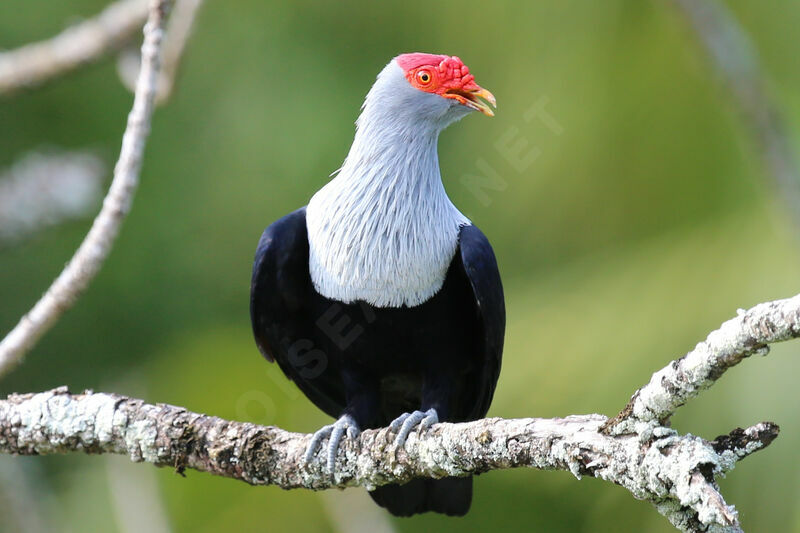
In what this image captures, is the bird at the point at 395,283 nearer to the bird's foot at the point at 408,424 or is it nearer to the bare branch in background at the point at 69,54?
the bird's foot at the point at 408,424

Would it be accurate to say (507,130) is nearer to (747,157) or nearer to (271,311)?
(747,157)

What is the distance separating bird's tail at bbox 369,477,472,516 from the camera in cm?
420

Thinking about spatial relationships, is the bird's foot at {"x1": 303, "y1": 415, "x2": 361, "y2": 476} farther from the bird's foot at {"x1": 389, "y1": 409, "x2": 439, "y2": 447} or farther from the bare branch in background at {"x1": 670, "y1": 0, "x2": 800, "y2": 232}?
the bare branch in background at {"x1": 670, "y1": 0, "x2": 800, "y2": 232}

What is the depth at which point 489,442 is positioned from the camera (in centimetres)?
284

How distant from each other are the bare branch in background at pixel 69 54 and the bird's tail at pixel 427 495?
2.73 meters

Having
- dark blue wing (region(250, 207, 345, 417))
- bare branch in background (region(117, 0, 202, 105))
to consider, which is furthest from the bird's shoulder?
bare branch in background (region(117, 0, 202, 105))

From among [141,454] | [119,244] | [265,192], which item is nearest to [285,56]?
[265,192]

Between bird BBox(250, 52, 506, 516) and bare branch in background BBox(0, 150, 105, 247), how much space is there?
5.81 ft

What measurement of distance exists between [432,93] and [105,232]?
1.57 m

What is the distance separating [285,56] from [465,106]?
5036mm

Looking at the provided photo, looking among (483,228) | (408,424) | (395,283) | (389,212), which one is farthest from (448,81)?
(483,228)

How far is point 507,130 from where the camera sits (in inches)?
290

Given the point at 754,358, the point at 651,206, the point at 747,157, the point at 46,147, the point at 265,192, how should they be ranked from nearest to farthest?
the point at 754,358 < the point at 747,157 < the point at 651,206 < the point at 46,147 < the point at 265,192

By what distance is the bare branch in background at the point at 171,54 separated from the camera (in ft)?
15.1
